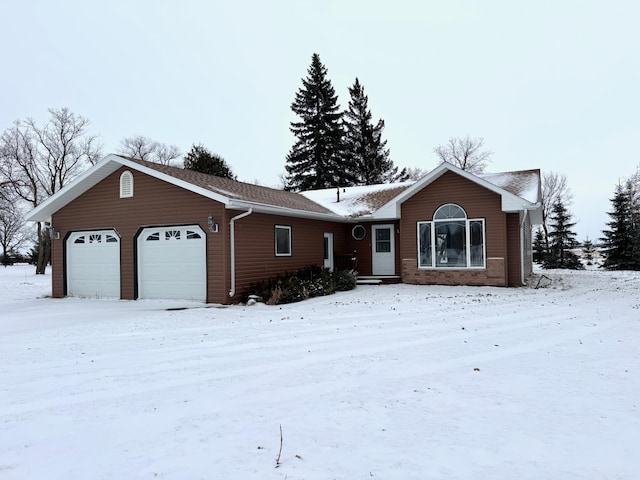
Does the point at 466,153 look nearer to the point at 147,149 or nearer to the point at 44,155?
the point at 147,149

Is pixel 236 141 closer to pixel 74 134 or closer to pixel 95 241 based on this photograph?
pixel 74 134

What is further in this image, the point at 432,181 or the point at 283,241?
the point at 432,181

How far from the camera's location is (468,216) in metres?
14.5

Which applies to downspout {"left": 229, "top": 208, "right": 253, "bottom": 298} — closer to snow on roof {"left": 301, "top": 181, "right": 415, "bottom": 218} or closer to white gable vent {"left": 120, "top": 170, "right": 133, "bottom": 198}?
white gable vent {"left": 120, "top": 170, "right": 133, "bottom": 198}

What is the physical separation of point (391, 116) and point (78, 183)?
31373 mm

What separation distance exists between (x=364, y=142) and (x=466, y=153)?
9654 mm

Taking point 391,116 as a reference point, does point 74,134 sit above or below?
below

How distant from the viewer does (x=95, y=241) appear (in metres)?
13.7

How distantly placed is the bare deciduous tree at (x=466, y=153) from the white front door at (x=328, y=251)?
25310 millimetres

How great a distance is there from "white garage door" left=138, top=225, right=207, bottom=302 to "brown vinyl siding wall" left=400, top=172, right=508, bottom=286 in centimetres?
713

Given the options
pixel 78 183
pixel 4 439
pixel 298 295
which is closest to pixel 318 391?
pixel 4 439

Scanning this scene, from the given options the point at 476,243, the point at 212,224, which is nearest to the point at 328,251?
the point at 476,243

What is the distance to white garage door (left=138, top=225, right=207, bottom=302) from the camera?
12.0 metres

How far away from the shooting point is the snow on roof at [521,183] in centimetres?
1436
